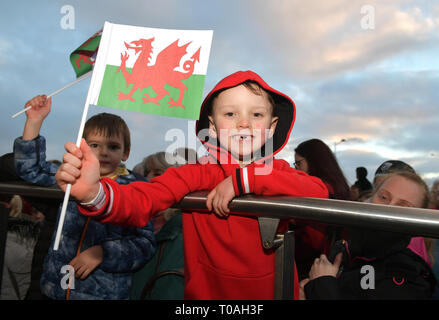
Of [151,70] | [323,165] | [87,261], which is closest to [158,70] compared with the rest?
[151,70]

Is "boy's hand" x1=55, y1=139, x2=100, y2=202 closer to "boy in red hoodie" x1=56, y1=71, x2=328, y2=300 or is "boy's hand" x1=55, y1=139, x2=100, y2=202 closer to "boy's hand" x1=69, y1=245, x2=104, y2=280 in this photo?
"boy in red hoodie" x1=56, y1=71, x2=328, y2=300

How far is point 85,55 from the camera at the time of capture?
1.50 m

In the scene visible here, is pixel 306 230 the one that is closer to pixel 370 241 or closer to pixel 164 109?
pixel 370 241

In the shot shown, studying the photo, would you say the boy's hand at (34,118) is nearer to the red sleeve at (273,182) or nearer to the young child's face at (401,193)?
the red sleeve at (273,182)

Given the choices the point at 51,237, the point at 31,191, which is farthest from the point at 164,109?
the point at 51,237

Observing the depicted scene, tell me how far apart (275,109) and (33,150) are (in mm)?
1598

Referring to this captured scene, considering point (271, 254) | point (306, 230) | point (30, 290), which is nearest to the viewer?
point (271, 254)

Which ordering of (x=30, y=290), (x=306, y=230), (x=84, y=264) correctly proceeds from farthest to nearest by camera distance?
(x=30, y=290) → (x=84, y=264) → (x=306, y=230)

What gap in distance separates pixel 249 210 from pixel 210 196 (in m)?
0.18

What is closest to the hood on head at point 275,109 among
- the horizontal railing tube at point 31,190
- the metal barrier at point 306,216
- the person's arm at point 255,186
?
the person's arm at point 255,186

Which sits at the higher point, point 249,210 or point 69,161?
point 69,161

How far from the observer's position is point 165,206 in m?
1.45

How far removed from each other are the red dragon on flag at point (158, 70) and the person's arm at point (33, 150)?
123cm

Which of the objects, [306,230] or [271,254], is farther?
[306,230]
